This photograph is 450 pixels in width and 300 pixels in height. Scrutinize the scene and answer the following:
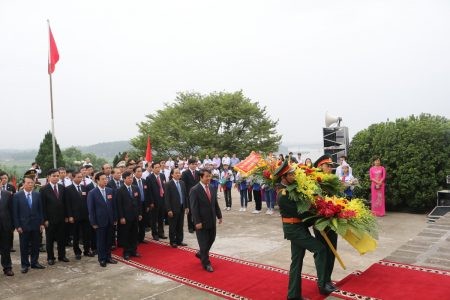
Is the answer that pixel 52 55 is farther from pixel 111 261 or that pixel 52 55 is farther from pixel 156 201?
pixel 111 261

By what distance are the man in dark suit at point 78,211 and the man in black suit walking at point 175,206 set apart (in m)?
1.53

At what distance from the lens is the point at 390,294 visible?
452 cm

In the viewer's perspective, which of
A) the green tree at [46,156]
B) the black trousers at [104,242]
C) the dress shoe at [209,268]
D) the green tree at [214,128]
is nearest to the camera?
→ the dress shoe at [209,268]

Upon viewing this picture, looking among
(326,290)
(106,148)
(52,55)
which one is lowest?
(326,290)

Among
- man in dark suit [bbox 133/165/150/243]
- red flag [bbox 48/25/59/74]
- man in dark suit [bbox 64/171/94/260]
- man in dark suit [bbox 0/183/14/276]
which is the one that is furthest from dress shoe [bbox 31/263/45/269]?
red flag [bbox 48/25/59/74]

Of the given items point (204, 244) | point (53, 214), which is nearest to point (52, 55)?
point (53, 214)

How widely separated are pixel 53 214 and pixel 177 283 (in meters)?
2.81

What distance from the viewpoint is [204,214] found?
635 cm

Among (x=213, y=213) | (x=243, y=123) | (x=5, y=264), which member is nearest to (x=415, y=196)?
(x=213, y=213)

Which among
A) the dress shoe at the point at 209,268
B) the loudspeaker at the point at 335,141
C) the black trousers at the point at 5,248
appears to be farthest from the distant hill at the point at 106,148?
the dress shoe at the point at 209,268

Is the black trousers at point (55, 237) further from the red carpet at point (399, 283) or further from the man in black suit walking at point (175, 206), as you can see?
Result: the red carpet at point (399, 283)

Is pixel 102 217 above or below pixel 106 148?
below

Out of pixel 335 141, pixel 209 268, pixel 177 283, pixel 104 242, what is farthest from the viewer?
pixel 335 141

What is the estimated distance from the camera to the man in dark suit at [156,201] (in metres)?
8.60
